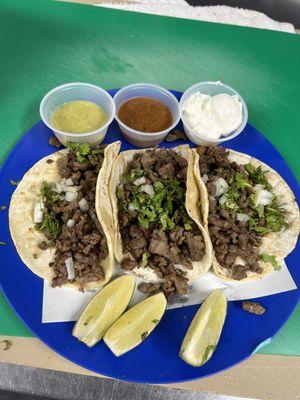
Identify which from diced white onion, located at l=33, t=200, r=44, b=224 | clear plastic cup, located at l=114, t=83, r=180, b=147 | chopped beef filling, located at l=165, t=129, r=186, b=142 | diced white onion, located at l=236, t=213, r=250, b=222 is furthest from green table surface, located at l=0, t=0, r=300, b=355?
diced white onion, located at l=33, t=200, r=44, b=224

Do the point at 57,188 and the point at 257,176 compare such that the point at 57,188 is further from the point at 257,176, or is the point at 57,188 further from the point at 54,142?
the point at 257,176

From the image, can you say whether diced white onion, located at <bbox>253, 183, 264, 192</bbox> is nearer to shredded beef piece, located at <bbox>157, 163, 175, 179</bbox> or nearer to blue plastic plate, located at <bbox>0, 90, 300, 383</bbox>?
blue plastic plate, located at <bbox>0, 90, 300, 383</bbox>

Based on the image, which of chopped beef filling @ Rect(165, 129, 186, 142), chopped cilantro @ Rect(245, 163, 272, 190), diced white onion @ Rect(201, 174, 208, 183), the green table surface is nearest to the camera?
diced white onion @ Rect(201, 174, 208, 183)

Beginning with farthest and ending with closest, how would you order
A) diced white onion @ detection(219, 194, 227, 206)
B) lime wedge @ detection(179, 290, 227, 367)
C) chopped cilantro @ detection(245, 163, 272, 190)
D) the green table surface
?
1. the green table surface
2. chopped cilantro @ detection(245, 163, 272, 190)
3. diced white onion @ detection(219, 194, 227, 206)
4. lime wedge @ detection(179, 290, 227, 367)

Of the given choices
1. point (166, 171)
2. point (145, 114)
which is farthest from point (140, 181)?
point (145, 114)

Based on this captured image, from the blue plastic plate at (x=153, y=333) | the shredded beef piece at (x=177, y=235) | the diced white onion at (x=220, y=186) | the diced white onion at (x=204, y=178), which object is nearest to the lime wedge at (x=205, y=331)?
the blue plastic plate at (x=153, y=333)

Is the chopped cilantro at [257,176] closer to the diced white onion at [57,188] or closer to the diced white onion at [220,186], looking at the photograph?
the diced white onion at [220,186]

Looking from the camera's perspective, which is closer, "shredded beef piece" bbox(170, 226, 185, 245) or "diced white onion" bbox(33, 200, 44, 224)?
"shredded beef piece" bbox(170, 226, 185, 245)
